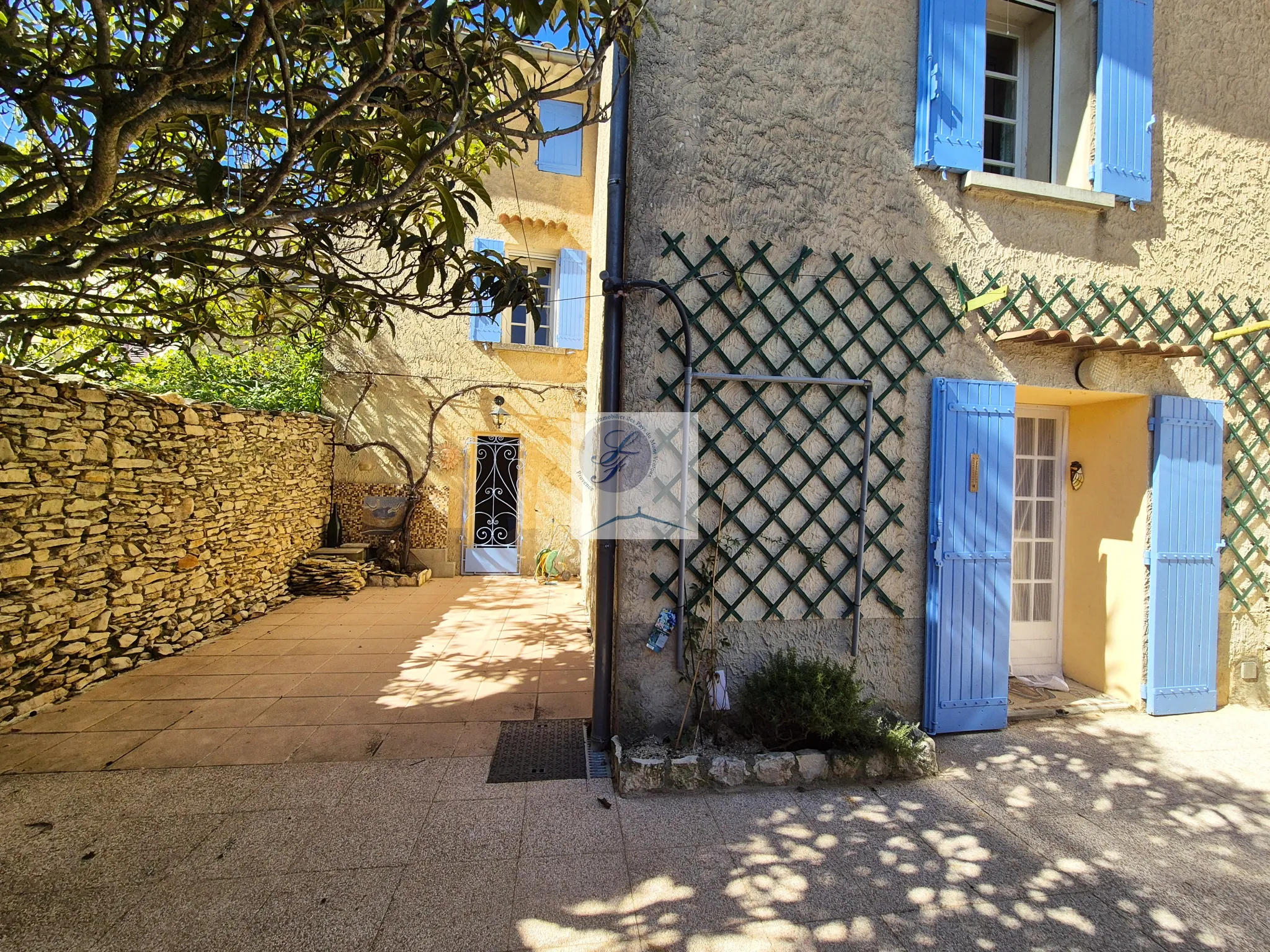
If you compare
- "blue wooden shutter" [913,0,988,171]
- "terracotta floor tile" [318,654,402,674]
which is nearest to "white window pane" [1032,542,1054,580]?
"blue wooden shutter" [913,0,988,171]

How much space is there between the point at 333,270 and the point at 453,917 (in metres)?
3.27

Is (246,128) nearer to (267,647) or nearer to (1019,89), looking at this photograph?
(267,647)

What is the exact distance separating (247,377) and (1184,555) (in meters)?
9.42

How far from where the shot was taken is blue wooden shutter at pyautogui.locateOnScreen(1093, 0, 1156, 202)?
149 inches

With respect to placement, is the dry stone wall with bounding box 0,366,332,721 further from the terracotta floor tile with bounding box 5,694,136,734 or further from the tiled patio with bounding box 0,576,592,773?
the tiled patio with bounding box 0,576,592,773

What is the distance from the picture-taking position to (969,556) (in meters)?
3.55

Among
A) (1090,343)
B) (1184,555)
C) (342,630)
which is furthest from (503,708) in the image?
(1184,555)

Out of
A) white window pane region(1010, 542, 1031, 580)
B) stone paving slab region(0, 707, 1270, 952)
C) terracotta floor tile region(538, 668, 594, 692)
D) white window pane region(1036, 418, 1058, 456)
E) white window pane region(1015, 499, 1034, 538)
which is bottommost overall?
stone paving slab region(0, 707, 1270, 952)

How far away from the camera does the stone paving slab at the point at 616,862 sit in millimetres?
2027

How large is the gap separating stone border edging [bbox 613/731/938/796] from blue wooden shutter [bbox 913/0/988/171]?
11.2 ft

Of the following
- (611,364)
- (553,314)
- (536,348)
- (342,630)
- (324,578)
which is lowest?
(342,630)

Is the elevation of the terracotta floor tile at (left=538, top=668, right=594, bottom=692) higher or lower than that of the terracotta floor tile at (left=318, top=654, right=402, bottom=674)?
higher

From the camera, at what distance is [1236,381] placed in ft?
13.3

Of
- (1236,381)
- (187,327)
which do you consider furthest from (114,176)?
(1236,381)
